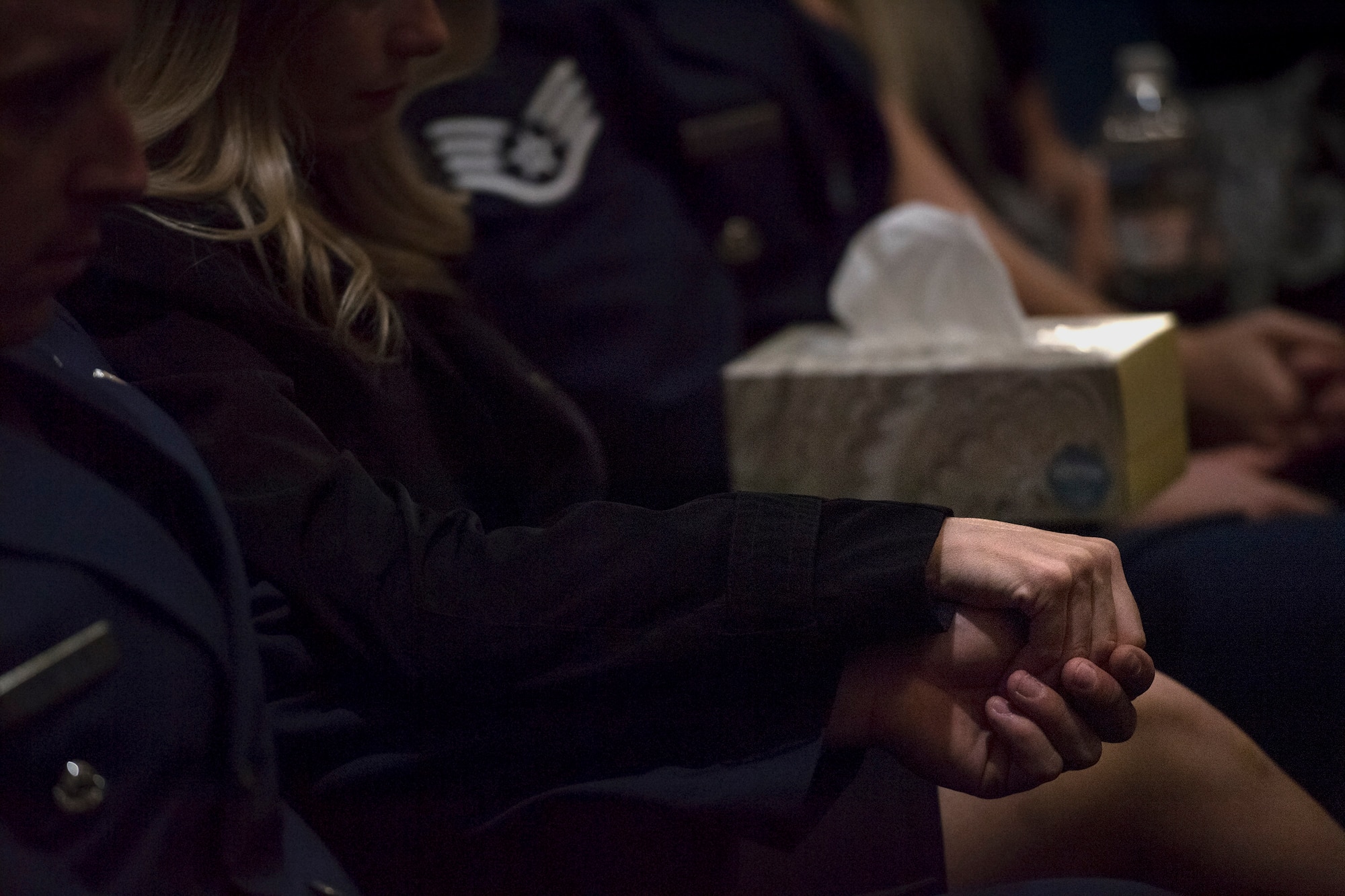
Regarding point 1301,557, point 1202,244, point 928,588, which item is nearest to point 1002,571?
point 928,588

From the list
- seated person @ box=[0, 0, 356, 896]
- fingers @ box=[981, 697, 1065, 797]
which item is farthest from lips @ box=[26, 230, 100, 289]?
fingers @ box=[981, 697, 1065, 797]

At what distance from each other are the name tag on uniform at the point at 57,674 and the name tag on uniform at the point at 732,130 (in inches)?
28.8

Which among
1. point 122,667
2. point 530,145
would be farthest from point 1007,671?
point 530,145

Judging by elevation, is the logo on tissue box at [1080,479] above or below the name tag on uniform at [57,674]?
below

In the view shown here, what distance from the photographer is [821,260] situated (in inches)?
43.3

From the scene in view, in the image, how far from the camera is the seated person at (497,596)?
0.42 m

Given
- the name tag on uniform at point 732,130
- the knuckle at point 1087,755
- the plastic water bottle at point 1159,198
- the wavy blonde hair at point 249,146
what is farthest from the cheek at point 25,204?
the plastic water bottle at point 1159,198

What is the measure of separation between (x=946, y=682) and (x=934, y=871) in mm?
110

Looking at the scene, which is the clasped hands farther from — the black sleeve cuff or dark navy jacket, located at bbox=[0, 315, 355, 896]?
dark navy jacket, located at bbox=[0, 315, 355, 896]

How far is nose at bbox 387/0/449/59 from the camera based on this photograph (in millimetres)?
527

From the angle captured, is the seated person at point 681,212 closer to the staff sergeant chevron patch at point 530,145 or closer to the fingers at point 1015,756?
the staff sergeant chevron patch at point 530,145

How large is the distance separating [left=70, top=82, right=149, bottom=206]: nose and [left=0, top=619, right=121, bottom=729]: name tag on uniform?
119 millimetres

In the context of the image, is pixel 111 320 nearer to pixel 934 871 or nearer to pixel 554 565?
pixel 554 565

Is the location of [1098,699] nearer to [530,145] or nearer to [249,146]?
[249,146]
